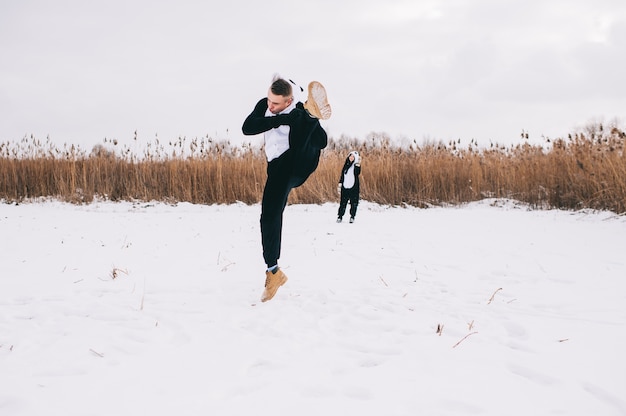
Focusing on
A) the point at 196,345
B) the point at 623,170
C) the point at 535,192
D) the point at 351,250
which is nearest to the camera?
the point at 196,345

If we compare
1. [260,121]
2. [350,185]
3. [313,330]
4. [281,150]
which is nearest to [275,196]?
[281,150]

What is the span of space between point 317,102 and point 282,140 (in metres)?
0.42

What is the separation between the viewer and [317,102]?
8.71 feet

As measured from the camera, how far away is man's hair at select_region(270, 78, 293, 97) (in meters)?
2.76

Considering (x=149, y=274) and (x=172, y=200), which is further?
(x=172, y=200)

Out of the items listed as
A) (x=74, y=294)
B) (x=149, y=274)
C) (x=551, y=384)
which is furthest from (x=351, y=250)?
(x=551, y=384)

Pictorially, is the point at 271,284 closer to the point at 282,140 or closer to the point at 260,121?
the point at 282,140

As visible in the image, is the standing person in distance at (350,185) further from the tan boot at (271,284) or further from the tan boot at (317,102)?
the tan boot at (317,102)

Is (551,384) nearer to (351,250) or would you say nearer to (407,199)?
(351,250)

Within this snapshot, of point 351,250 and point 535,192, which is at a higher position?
point 535,192

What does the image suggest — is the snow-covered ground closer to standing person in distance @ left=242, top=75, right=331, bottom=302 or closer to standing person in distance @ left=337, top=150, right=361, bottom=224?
standing person in distance @ left=242, top=75, right=331, bottom=302

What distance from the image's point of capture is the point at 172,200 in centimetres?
1167

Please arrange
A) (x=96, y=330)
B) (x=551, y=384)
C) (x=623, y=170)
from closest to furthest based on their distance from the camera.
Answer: (x=551, y=384), (x=96, y=330), (x=623, y=170)

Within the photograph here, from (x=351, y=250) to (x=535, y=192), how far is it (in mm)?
7040
